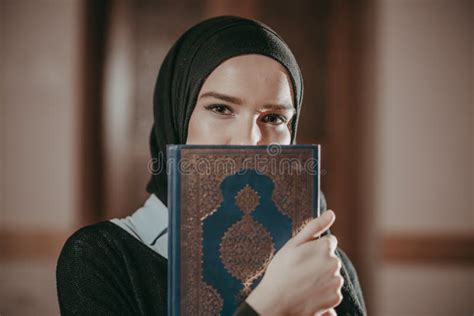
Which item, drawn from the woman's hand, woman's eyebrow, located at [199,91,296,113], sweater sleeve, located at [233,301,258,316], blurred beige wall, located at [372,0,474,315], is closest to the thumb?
the woman's hand

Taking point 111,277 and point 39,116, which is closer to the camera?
point 111,277

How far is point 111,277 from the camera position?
2.92 ft

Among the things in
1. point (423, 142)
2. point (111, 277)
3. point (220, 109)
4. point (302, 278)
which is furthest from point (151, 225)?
point (423, 142)

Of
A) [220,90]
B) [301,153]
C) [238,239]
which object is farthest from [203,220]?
[220,90]

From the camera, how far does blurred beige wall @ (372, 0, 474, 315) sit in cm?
274

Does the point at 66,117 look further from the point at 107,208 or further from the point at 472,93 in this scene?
the point at 472,93

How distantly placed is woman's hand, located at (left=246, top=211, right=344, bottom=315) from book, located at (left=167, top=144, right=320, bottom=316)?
0.03 metres

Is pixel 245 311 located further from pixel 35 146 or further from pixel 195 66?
pixel 35 146

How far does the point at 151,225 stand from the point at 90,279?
177 mm

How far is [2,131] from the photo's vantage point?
9.00 ft

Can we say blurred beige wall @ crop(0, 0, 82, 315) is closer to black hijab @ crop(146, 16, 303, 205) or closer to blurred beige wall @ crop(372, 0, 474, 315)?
blurred beige wall @ crop(372, 0, 474, 315)

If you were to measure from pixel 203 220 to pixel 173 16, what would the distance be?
2.24 meters

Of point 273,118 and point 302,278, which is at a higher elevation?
point 273,118

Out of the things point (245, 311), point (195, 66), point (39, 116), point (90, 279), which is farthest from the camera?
point (39, 116)
